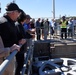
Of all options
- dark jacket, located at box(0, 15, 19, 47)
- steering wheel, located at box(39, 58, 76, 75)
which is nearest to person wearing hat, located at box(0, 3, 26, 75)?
dark jacket, located at box(0, 15, 19, 47)

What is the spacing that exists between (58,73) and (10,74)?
6.04 meters

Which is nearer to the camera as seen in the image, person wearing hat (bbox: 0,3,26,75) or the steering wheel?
person wearing hat (bbox: 0,3,26,75)

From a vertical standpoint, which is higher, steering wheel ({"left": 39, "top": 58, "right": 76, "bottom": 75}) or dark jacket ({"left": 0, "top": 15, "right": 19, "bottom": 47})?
dark jacket ({"left": 0, "top": 15, "right": 19, "bottom": 47})

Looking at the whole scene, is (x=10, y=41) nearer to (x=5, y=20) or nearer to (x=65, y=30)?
(x=5, y=20)

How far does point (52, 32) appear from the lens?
1625cm

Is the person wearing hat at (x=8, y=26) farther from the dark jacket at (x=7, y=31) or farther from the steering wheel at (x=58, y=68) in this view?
the steering wheel at (x=58, y=68)

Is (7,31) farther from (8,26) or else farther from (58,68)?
(58,68)

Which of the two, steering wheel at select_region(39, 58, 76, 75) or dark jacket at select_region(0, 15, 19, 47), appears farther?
steering wheel at select_region(39, 58, 76, 75)

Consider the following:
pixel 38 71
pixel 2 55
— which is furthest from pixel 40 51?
pixel 2 55

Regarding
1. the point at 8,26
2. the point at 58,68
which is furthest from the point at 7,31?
the point at 58,68

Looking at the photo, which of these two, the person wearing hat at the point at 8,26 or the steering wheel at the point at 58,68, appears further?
the steering wheel at the point at 58,68

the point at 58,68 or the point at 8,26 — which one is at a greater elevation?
the point at 8,26

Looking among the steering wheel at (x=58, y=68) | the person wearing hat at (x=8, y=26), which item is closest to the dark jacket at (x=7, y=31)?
the person wearing hat at (x=8, y=26)

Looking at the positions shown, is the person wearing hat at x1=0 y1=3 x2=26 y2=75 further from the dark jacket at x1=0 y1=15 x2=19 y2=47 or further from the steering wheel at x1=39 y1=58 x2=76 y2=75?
the steering wheel at x1=39 y1=58 x2=76 y2=75
